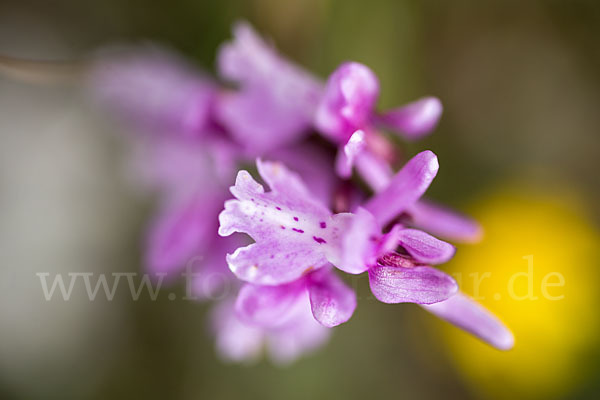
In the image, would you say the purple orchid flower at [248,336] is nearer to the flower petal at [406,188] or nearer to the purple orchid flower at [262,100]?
the purple orchid flower at [262,100]

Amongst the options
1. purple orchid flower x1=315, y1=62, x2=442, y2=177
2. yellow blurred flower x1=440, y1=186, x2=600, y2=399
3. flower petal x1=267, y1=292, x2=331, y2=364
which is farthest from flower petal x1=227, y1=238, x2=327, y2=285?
yellow blurred flower x1=440, y1=186, x2=600, y2=399

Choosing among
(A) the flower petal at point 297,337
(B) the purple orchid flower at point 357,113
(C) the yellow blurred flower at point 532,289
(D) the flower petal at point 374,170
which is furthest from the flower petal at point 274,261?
(C) the yellow blurred flower at point 532,289

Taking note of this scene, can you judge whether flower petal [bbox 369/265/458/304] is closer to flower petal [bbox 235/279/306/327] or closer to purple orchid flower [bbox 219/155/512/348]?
purple orchid flower [bbox 219/155/512/348]

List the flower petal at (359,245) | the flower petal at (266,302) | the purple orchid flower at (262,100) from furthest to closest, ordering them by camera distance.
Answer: the purple orchid flower at (262,100) < the flower petal at (266,302) < the flower petal at (359,245)

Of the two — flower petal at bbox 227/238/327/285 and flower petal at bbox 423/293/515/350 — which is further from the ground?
flower petal at bbox 227/238/327/285

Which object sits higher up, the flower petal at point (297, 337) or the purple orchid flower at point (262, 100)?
the purple orchid flower at point (262, 100)

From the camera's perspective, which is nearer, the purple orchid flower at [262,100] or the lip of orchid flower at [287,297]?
the lip of orchid flower at [287,297]
